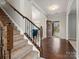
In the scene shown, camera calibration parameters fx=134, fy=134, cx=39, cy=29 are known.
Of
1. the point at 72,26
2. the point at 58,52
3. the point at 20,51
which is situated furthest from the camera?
the point at 72,26

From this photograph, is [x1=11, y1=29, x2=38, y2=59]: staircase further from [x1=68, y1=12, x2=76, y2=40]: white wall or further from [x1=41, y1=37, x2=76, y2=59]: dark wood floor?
[x1=68, y1=12, x2=76, y2=40]: white wall

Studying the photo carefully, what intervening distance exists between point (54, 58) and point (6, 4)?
3732mm

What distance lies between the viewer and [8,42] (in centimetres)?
285

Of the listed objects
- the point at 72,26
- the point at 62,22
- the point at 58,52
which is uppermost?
the point at 62,22

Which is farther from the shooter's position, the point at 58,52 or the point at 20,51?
the point at 58,52

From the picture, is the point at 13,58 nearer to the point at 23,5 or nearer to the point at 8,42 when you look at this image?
the point at 8,42

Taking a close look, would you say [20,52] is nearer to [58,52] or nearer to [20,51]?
[20,51]

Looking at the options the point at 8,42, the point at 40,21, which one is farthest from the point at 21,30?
the point at 40,21

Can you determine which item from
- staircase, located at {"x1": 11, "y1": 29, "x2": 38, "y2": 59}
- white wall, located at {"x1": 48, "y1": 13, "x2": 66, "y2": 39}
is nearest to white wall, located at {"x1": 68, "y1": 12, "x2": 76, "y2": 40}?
white wall, located at {"x1": 48, "y1": 13, "x2": 66, "y2": 39}

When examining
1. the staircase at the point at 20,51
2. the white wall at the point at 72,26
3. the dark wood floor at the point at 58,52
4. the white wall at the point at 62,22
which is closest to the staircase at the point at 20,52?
the staircase at the point at 20,51

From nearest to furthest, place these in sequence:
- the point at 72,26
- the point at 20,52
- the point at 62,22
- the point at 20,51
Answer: the point at 20,52
the point at 20,51
the point at 72,26
the point at 62,22

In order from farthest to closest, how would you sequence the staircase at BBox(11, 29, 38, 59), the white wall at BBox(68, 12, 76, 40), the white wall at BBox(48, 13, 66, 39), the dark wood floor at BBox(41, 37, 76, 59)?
the white wall at BBox(48, 13, 66, 39) < the white wall at BBox(68, 12, 76, 40) < the dark wood floor at BBox(41, 37, 76, 59) < the staircase at BBox(11, 29, 38, 59)

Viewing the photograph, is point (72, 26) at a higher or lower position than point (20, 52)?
higher

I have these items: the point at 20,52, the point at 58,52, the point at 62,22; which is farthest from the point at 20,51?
the point at 62,22
